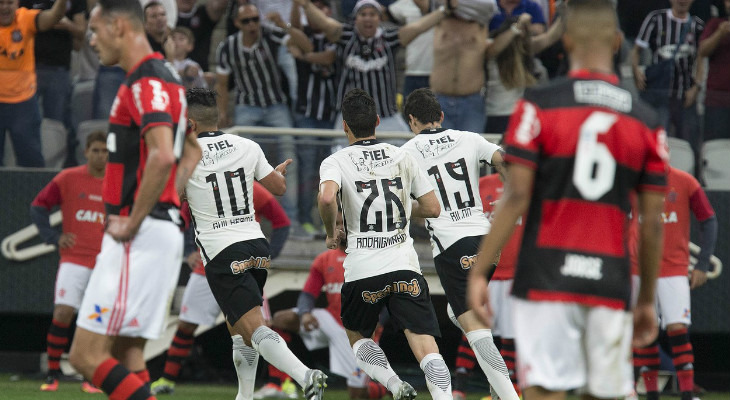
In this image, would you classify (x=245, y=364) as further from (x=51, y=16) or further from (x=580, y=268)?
(x=51, y=16)

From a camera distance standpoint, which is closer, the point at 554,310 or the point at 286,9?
the point at 554,310

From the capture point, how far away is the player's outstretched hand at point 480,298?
4.27 meters

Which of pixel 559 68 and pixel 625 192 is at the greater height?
pixel 625 192

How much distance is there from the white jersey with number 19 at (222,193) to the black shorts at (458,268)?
150 cm

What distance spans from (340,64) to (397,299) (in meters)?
5.31

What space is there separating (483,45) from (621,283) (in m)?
8.10

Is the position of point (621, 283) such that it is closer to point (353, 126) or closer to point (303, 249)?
point (353, 126)

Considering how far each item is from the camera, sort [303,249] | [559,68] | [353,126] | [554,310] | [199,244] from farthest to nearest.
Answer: [559,68]
[303,249]
[199,244]
[353,126]
[554,310]

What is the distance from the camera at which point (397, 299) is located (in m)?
7.44

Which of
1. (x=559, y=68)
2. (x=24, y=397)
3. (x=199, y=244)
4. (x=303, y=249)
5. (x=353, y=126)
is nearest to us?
(x=353, y=126)

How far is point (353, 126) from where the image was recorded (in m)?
7.50

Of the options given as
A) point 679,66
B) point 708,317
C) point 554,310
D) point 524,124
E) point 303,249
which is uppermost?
point 524,124

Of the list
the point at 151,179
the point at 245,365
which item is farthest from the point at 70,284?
the point at 151,179

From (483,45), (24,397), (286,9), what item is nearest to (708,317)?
(483,45)
